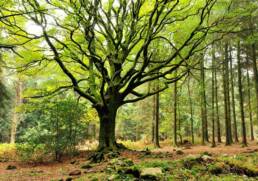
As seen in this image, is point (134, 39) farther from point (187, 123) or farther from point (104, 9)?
point (187, 123)

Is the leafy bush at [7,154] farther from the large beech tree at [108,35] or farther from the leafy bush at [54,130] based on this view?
the large beech tree at [108,35]

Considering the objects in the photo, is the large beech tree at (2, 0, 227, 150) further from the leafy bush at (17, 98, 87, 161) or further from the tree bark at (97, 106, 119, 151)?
the leafy bush at (17, 98, 87, 161)

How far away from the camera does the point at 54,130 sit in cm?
1202

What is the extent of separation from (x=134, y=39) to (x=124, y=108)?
83.1 feet

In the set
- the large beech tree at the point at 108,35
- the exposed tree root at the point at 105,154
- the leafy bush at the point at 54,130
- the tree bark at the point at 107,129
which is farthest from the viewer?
the leafy bush at the point at 54,130

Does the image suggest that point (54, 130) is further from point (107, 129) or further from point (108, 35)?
point (108, 35)

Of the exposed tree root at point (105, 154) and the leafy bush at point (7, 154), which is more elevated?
the exposed tree root at point (105, 154)

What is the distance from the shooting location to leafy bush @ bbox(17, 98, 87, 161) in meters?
11.7

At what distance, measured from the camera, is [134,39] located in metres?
12.6

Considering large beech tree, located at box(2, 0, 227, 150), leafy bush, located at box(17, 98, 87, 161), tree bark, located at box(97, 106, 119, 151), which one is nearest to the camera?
A: large beech tree, located at box(2, 0, 227, 150)

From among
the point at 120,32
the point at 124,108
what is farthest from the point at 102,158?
the point at 124,108

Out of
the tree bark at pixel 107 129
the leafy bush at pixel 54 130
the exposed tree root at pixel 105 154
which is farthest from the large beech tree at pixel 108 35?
the leafy bush at pixel 54 130

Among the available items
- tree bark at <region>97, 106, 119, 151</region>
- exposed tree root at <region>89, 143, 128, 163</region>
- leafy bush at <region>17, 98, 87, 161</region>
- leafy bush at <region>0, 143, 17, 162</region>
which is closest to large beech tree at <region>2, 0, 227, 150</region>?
tree bark at <region>97, 106, 119, 151</region>

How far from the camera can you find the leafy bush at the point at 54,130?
462 inches
